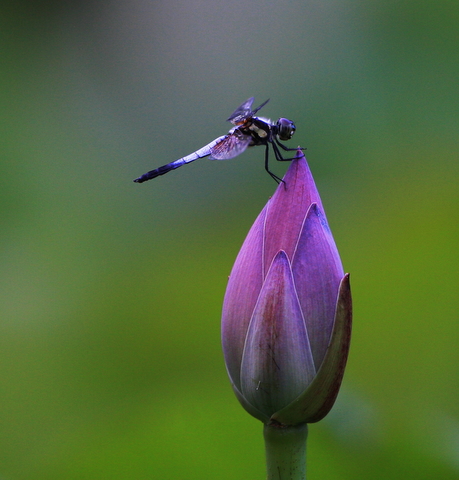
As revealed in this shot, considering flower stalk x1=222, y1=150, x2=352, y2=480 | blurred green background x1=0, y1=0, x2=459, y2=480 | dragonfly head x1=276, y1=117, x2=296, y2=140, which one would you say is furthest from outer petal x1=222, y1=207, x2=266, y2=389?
blurred green background x1=0, y1=0, x2=459, y2=480

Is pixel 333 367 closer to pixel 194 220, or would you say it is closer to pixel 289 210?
pixel 289 210

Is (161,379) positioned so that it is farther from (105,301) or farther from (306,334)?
(306,334)

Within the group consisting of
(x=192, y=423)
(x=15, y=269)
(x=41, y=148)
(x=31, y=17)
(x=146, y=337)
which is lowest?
(x=192, y=423)

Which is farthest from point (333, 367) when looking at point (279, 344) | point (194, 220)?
point (194, 220)

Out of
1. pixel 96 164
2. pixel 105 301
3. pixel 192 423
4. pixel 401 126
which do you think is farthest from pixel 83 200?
pixel 401 126

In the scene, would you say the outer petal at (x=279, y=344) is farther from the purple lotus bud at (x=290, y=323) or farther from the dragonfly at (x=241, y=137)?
the dragonfly at (x=241, y=137)
